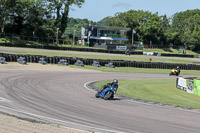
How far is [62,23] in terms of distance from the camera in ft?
286

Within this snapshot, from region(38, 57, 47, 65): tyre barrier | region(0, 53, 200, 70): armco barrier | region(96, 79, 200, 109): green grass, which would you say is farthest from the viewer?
region(38, 57, 47, 65): tyre barrier

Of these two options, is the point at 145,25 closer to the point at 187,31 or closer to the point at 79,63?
the point at 187,31

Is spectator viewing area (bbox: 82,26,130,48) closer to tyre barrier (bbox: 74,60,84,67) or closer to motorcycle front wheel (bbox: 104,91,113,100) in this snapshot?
tyre barrier (bbox: 74,60,84,67)

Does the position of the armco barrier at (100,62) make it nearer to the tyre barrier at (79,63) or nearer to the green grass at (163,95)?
the tyre barrier at (79,63)

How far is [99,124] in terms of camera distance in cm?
1144

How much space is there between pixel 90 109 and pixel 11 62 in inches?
866

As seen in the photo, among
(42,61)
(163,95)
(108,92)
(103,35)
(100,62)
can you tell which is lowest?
(163,95)

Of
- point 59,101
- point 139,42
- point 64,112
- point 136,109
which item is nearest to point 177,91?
point 136,109

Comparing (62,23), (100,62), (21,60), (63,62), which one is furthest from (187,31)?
(21,60)

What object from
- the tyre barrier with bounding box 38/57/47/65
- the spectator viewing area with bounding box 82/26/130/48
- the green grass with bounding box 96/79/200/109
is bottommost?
the green grass with bounding box 96/79/200/109

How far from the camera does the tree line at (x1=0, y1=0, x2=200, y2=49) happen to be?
7624cm

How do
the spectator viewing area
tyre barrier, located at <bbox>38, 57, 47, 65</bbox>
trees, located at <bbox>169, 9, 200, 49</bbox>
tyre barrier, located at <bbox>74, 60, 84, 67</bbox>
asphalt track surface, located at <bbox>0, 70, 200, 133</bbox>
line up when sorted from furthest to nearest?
1. trees, located at <bbox>169, 9, 200, 49</bbox>
2. the spectator viewing area
3. tyre barrier, located at <bbox>74, 60, 84, 67</bbox>
4. tyre barrier, located at <bbox>38, 57, 47, 65</bbox>
5. asphalt track surface, located at <bbox>0, 70, 200, 133</bbox>

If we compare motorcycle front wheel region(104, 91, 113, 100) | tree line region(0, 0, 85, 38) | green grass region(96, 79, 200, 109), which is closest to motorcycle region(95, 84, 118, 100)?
motorcycle front wheel region(104, 91, 113, 100)

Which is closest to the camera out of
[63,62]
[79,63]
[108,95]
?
[108,95]
